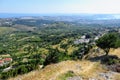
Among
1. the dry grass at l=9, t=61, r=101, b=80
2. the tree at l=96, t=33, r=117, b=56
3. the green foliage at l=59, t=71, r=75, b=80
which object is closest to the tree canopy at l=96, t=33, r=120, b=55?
the tree at l=96, t=33, r=117, b=56

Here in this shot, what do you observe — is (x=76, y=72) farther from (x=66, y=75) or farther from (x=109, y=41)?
(x=109, y=41)

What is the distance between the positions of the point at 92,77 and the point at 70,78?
5.60 m

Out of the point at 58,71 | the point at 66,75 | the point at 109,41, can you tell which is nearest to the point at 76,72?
the point at 66,75

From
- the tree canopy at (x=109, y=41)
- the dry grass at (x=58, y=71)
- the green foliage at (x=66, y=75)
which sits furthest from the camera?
the tree canopy at (x=109, y=41)

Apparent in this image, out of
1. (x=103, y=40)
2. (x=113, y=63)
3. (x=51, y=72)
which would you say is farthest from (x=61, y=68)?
(x=103, y=40)

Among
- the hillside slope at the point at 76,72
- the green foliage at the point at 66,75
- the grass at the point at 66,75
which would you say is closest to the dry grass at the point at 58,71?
the hillside slope at the point at 76,72

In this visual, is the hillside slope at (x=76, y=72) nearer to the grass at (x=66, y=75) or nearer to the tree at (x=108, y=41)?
the grass at (x=66, y=75)

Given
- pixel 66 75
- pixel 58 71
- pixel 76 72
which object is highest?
pixel 58 71

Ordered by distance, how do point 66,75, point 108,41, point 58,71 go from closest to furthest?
1. point 66,75
2. point 58,71
3. point 108,41

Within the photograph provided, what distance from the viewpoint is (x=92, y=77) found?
155 ft

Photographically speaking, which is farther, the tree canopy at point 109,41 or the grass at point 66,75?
the tree canopy at point 109,41

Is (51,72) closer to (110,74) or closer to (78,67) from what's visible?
(78,67)

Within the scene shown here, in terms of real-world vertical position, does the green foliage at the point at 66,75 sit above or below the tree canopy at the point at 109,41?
below

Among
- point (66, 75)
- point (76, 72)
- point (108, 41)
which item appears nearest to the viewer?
point (66, 75)
